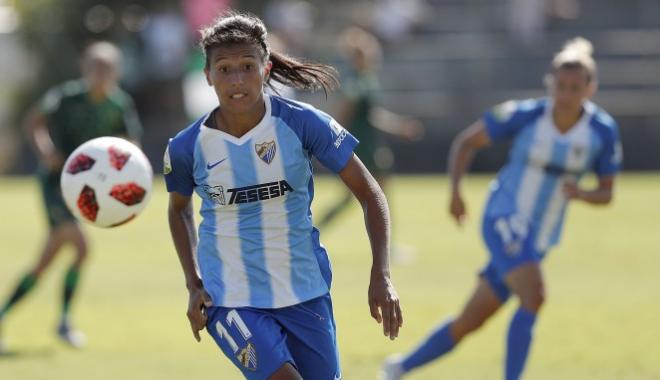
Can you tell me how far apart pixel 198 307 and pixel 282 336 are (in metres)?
0.35

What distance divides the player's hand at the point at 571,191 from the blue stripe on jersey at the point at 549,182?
0.31ft

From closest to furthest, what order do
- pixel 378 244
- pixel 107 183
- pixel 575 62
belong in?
pixel 378 244, pixel 107 183, pixel 575 62

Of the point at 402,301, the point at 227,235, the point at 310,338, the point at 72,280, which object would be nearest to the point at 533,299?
the point at 310,338

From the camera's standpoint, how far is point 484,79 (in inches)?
1064

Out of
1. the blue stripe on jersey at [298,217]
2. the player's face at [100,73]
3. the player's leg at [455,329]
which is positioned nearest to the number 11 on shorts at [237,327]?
the blue stripe on jersey at [298,217]

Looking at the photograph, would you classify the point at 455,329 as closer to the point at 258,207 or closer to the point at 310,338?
the point at 310,338

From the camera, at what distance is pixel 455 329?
Answer: 7.12 meters

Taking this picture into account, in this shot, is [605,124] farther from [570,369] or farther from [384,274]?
[384,274]

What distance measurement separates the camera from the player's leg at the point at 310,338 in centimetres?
512

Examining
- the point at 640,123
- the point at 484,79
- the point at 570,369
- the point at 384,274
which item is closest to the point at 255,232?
the point at 384,274

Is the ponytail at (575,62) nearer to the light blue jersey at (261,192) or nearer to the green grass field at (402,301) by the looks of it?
the green grass field at (402,301)

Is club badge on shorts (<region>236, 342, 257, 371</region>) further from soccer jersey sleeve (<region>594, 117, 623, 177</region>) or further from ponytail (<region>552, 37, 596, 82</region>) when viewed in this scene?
soccer jersey sleeve (<region>594, 117, 623, 177</region>)

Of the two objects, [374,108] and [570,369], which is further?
[374,108]

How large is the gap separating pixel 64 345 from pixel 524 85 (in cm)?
1884
